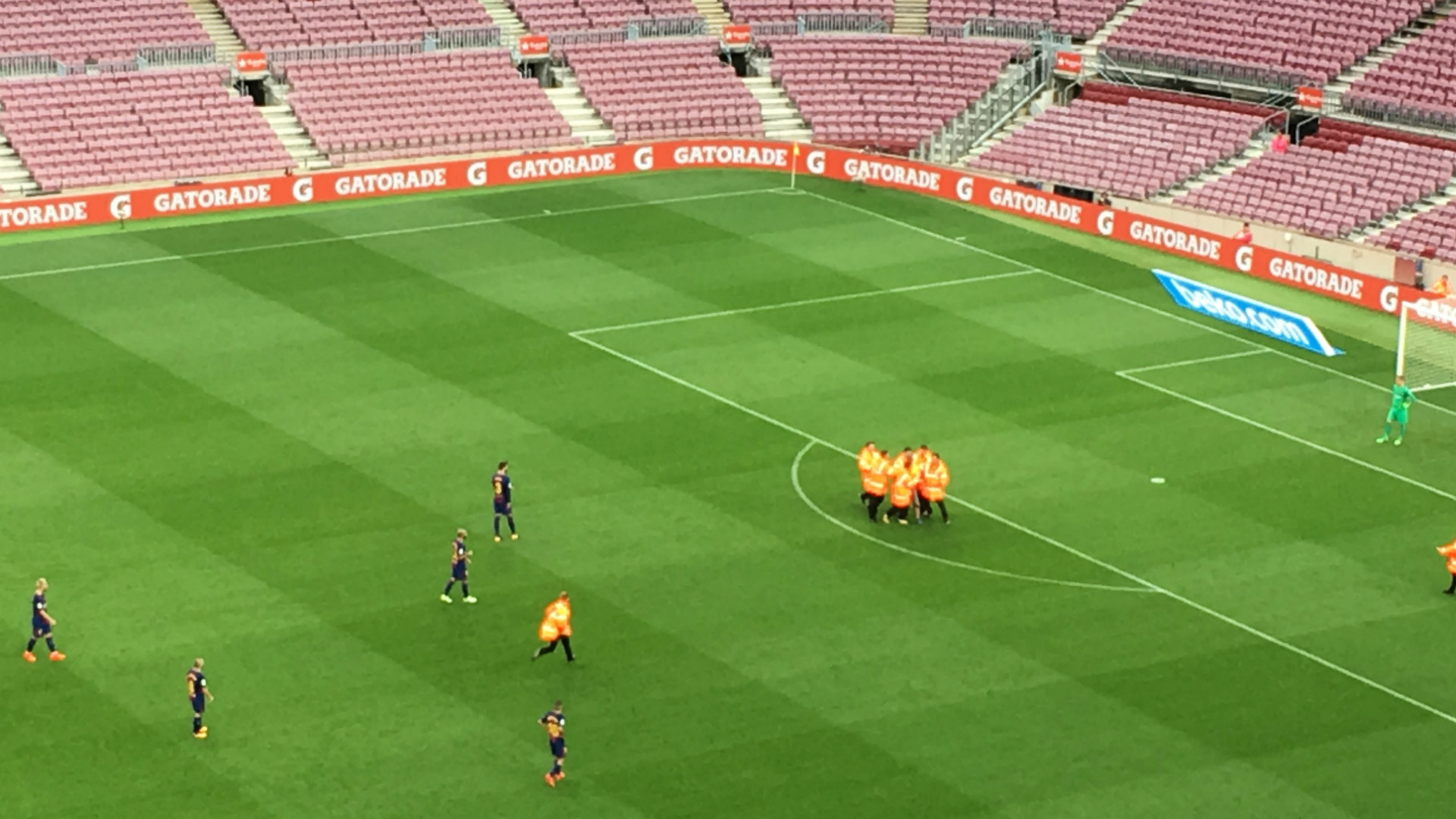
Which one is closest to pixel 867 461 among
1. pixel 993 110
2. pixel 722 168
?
pixel 722 168

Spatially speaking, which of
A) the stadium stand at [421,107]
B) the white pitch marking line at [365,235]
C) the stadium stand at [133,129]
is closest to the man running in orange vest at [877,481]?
the white pitch marking line at [365,235]

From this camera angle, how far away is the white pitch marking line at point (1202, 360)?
5688 cm

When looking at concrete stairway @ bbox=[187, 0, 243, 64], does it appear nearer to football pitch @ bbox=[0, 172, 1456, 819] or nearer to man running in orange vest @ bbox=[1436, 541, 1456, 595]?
football pitch @ bbox=[0, 172, 1456, 819]

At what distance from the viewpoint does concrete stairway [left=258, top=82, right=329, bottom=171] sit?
244ft

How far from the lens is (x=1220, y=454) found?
51.1 m

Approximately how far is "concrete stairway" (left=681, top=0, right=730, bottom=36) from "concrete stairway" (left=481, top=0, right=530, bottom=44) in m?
6.89

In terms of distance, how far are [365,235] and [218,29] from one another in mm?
16051

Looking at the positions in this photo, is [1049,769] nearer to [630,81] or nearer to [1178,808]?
[1178,808]

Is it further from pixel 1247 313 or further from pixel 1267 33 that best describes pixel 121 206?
pixel 1267 33

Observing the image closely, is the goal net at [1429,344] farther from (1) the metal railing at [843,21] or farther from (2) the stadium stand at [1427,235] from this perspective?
(1) the metal railing at [843,21]

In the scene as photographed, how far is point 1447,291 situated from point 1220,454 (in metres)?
14.5

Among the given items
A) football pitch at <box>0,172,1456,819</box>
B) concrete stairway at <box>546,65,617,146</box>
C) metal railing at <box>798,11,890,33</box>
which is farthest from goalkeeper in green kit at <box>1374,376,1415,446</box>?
metal railing at <box>798,11,890,33</box>

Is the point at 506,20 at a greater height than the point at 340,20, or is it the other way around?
the point at 340,20

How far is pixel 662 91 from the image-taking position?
→ 81438 millimetres
